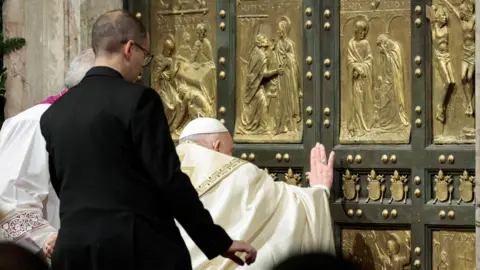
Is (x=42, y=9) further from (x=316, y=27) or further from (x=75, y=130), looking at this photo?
(x=75, y=130)

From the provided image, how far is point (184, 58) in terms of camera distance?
7.57 m

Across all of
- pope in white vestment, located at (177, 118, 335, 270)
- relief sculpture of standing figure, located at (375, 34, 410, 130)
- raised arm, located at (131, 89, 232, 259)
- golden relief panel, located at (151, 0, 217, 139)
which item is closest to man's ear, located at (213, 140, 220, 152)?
pope in white vestment, located at (177, 118, 335, 270)

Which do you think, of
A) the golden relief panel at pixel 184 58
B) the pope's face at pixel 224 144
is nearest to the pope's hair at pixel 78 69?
the pope's face at pixel 224 144

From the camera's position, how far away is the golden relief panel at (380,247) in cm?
690

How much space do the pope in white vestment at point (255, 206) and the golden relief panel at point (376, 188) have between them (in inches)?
21.7

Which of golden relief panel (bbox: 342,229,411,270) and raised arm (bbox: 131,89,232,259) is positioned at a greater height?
raised arm (bbox: 131,89,232,259)

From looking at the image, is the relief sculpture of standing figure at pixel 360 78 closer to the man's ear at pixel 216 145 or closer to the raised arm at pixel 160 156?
the man's ear at pixel 216 145

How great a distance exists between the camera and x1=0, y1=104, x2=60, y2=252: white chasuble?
4996 mm

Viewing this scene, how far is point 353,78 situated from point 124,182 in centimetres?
355

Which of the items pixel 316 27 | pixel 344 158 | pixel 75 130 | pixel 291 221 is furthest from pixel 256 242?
pixel 75 130

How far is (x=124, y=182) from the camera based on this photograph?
366 cm

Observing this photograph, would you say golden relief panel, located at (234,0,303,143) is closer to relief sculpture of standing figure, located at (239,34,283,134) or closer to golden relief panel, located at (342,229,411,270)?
relief sculpture of standing figure, located at (239,34,283,134)

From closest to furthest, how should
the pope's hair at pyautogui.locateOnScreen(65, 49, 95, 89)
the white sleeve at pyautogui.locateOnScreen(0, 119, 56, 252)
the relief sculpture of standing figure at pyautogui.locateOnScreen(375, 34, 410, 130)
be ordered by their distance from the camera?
the white sleeve at pyautogui.locateOnScreen(0, 119, 56, 252), the pope's hair at pyautogui.locateOnScreen(65, 49, 95, 89), the relief sculpture of standing figure at pyautogui.locateOnScreen(375, 34, 410, 130)

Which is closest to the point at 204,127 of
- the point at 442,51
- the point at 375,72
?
the point at 375,72
